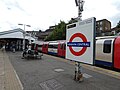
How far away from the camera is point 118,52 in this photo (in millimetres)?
12531

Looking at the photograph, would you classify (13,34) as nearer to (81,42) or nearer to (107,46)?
(107,46)

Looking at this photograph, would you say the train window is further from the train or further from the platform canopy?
the platform canopy

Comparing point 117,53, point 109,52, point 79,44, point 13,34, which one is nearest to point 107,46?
point 109,52

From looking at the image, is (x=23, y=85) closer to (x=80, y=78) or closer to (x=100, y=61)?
(x=80, y=78)

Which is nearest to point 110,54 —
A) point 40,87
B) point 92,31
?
point 92,31

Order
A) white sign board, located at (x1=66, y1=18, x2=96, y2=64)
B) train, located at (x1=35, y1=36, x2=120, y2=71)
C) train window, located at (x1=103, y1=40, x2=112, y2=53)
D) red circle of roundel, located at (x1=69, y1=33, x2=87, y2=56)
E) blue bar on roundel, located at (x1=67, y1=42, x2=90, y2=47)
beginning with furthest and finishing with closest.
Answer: train window, located at (x1=103, y1=40, x2=112, y2=53) → train, located at (x1=35, y1=36, x2=120, y2=71) → red circle of roundel, located at (x1=69, y1=33, x2=87, y2=56) → blue bar on roundel, located at (x1=67, y1=42, x2=90, y2=47) → white sign board, located at (x1=66, y1=18, x2=96, y2=64)

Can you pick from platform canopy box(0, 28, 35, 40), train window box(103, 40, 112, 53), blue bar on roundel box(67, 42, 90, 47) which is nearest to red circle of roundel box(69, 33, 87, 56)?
blue bar on roundel box(67, 42, 90, 47)

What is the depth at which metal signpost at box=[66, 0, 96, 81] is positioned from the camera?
7.19 m

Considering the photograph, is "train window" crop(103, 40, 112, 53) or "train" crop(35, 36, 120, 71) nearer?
"train" crop(35, 36, 120, 71)

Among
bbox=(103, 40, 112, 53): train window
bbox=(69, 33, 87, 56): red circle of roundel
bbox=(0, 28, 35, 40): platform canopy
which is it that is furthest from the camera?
bbox=(0, 28, 35, 40): platform canopy

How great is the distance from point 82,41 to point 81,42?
3.0 inches

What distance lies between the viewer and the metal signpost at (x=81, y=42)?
23.6 feet

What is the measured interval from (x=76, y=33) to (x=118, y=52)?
19.2ft

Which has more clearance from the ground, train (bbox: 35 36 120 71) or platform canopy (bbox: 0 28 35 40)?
platform canopy (bbox: 0 28 35 40)
